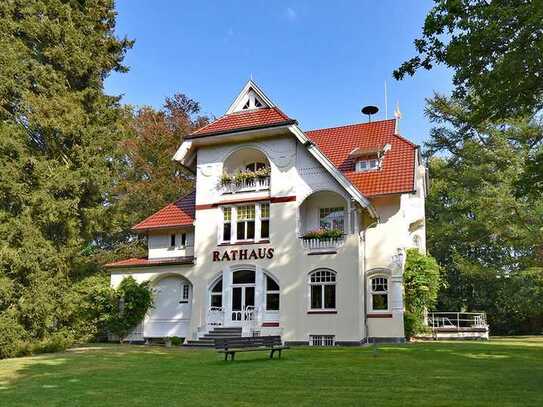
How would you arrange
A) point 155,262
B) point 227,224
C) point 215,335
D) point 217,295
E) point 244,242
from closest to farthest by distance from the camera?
point 215,335 < point 244,242 < point 217,295 < point 227,224 < point 155,262

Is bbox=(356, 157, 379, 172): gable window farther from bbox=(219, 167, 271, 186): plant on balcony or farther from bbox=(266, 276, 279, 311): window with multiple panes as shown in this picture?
bbox=(266, 276, 279, 311): window with multiple panes

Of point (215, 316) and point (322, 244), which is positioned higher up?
point (322, 244)

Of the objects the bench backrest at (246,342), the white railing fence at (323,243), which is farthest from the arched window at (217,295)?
the bench backrest at (246,342)

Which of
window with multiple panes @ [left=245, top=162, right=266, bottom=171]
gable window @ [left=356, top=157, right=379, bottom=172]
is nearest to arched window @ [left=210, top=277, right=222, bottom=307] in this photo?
window with multiple panes @ [left=245, top=162, right=266, bottom=171]

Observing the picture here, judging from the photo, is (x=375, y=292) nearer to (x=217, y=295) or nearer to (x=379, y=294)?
(x=379, y=294)

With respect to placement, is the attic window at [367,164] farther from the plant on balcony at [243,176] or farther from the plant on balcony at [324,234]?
the plant on balcony at [243,176]

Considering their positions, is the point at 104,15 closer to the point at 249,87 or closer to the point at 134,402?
the point at 249,87

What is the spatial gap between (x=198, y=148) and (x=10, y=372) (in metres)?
14.8

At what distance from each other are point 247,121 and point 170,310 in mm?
10016

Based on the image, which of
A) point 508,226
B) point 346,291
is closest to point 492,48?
point 346,291

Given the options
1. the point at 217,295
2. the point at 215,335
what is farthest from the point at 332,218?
the point at 215,335

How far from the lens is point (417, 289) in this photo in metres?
24.5

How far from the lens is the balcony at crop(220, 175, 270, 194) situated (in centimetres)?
2530

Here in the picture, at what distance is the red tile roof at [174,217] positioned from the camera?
27172 mm
